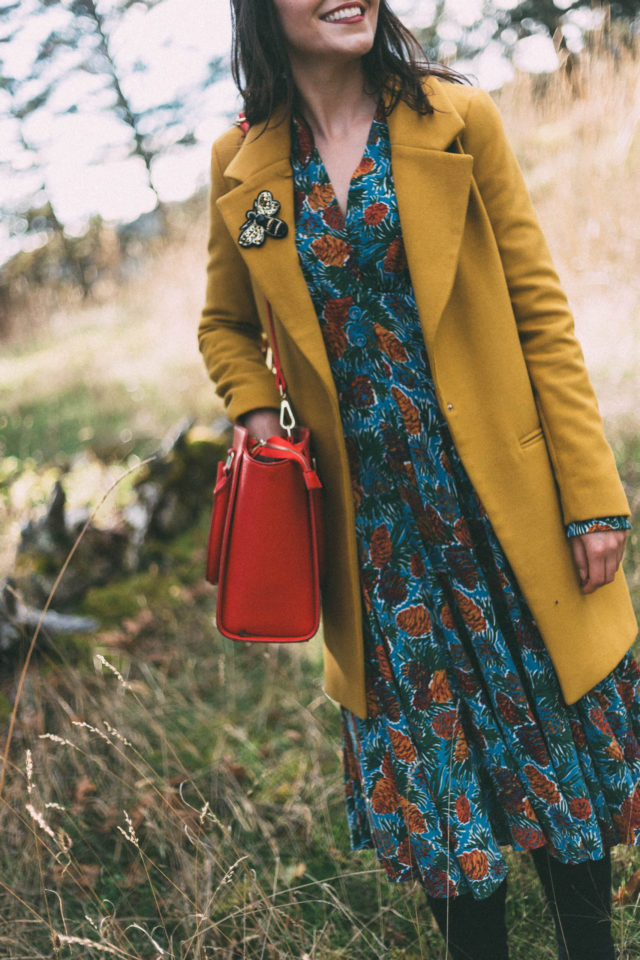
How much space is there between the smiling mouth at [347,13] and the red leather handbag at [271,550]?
0.80 meters

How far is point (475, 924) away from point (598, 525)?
2.80ft

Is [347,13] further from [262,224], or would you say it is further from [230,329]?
[230,329]

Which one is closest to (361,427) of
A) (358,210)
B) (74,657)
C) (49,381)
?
(358,210)

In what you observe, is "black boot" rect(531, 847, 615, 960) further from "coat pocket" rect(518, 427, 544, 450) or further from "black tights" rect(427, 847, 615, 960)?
"coat pocket" rect(518, 427, 544, 450)

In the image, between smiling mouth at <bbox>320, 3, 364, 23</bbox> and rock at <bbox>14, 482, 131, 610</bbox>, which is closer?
smiling mouth at <bbox>320, 3, 364, 23</bbox>

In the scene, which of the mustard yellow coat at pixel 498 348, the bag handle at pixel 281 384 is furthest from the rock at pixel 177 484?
the mustard yellow coat at pixel 498 348

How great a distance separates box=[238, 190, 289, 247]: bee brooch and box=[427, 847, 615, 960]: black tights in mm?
1374

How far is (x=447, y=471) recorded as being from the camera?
142cm

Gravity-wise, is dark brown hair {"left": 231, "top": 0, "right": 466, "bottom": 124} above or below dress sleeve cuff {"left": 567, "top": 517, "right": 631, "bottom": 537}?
above

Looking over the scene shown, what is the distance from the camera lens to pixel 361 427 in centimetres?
147

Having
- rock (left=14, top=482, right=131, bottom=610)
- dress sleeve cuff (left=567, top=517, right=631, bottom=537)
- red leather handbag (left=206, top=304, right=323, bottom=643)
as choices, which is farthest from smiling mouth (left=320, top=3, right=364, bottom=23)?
rock (left=14, top=482, right=131, bottom=610)

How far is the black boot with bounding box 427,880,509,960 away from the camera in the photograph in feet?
4.78

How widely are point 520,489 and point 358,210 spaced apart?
615 mm

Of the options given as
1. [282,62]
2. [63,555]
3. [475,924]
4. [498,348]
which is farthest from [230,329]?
[63,555]
